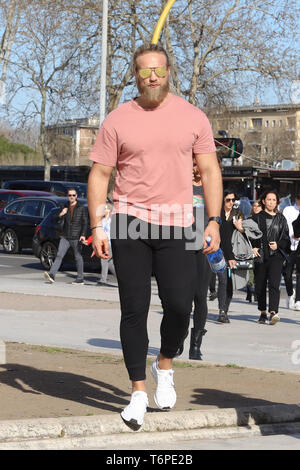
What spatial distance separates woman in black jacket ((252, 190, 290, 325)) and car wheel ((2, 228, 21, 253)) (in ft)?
46.6

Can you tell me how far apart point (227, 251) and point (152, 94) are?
7.39 metres

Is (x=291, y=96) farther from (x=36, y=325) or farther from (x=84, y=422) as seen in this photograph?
(x=84, y=422)

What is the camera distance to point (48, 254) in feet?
71.5

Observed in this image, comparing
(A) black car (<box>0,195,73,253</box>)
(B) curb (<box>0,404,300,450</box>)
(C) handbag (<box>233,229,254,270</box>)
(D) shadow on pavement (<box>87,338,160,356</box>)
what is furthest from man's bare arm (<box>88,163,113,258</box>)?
(A) black car (<box>0,195,73,253</box>)

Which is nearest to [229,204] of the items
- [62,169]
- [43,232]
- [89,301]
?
[89,301]

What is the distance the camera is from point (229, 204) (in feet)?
43.7

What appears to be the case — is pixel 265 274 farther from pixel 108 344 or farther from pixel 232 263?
pixel 108 344

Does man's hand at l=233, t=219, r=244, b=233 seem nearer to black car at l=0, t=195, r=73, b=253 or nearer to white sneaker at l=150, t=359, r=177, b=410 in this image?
white sneaker at l=150, t=359, r=177, b=410

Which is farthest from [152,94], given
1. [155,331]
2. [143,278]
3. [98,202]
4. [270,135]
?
[270,135]

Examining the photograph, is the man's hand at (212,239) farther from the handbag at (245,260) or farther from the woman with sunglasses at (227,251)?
the handbag at (245,260)

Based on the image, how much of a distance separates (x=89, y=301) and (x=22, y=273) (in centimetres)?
607

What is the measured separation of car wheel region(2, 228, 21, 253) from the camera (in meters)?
26.4

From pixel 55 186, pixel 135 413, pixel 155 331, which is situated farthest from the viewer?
pixel 55 186

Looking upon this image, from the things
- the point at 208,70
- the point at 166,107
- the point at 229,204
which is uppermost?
the point at 208,70
